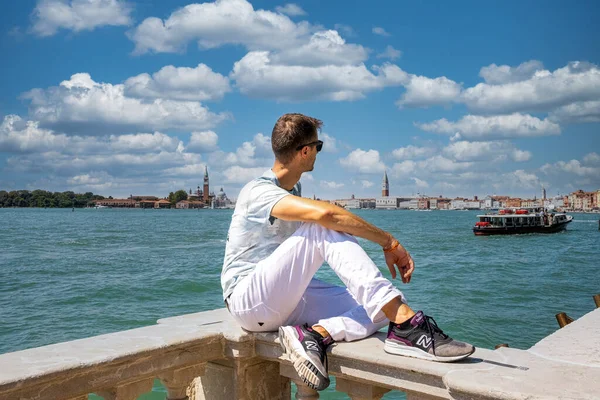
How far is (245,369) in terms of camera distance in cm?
269

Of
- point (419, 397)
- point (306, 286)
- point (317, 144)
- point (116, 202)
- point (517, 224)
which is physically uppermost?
point (116, 202)

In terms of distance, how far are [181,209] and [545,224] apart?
14718 centimetres

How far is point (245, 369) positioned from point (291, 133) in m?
1.10

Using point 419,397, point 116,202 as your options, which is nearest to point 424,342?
point 419,397

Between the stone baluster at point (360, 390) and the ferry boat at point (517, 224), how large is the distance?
51.9 m

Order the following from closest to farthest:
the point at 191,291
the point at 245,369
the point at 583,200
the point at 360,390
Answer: the point at 360,390 < the point at 245,369 < the point at 191,291 < the point at 583,200

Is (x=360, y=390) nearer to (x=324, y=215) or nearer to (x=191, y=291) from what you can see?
(x=324, y=215)

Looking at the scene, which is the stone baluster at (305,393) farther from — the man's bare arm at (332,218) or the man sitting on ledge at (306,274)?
the man's bare arm at (332,218)

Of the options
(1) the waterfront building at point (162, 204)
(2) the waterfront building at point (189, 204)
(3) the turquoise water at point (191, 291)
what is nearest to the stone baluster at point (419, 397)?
(3) the turquoise water at point (191, 291)

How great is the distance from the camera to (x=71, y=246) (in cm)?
3578

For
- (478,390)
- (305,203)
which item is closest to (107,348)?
(305,203)

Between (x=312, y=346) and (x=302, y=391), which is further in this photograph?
(x=302, y=391)

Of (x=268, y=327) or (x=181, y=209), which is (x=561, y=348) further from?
(x=181, y=209)

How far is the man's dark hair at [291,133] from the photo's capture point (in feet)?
8.91
